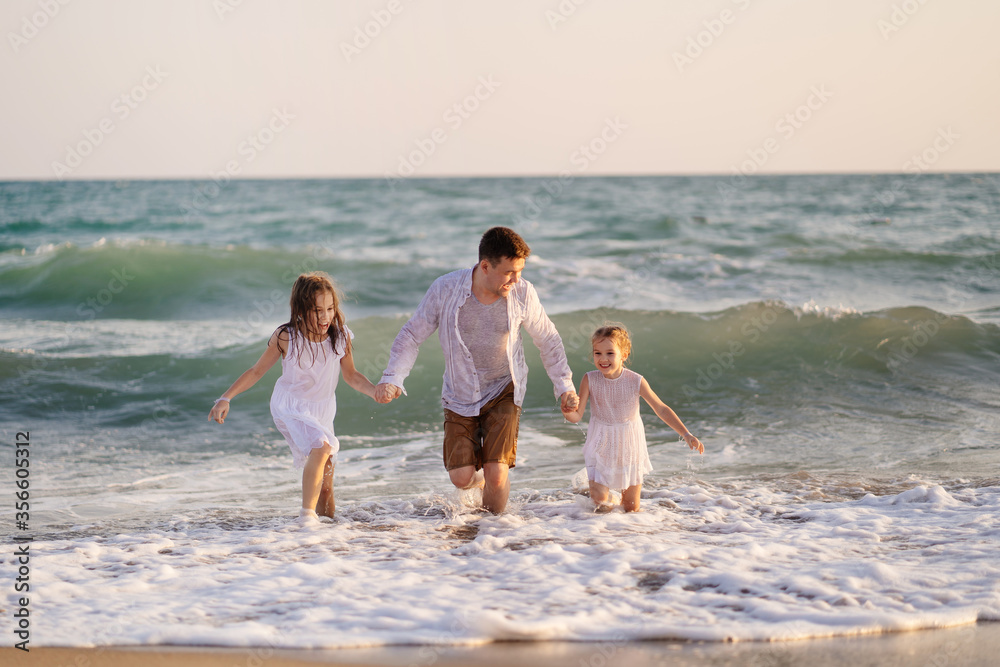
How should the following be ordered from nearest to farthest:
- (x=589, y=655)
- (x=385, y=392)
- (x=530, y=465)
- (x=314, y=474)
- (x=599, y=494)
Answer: (x=589, y=655) < (x=385, y=392) < (x=314, y=474) < (x=599, y=494) < (x=530, y=465)

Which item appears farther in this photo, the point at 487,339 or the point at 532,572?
the point at 487,339

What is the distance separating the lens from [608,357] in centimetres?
514

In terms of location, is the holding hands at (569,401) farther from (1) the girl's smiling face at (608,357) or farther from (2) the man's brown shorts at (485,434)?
(2) the man's brown shorts at (485,434)

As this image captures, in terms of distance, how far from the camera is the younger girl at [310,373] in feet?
16.6

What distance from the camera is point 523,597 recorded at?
3.99 meters

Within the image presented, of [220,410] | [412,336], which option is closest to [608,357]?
[412,336]

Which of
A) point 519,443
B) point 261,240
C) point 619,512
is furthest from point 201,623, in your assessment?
point 261,240

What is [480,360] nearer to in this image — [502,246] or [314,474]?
[502,246]

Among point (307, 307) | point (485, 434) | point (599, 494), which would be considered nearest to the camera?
point (307, 307)

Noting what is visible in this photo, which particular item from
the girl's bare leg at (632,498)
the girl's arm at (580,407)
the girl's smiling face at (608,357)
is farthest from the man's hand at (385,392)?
the girl's bare leg at (632,498)

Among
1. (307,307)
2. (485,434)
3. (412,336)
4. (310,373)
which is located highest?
(307,307)

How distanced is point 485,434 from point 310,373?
115cm

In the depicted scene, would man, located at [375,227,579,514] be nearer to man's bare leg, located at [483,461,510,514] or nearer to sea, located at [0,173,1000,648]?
man's bare leg, located at [483,461,510,514]

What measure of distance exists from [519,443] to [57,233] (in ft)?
79.8
